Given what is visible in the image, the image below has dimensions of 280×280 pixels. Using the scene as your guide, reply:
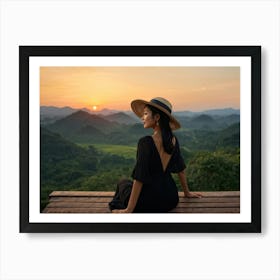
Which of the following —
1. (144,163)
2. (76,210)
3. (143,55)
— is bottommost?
(76,210)

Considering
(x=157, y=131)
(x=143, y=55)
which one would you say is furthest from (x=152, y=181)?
(x=143, y=55)

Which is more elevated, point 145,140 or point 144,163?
point 145,140

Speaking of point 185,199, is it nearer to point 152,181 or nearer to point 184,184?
point 184,184

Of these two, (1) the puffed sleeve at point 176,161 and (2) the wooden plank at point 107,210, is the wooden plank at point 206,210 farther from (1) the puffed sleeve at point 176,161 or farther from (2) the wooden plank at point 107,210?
(1) the puffed sleeve at point 176,161

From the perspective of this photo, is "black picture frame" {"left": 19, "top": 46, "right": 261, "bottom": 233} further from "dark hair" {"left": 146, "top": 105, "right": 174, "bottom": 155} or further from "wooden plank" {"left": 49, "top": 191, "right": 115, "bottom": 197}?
"dark hair" {"left": 146, "top": 105, "right": 174, "bottom": 155}

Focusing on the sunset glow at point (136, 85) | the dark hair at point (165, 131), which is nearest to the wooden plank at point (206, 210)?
the dark hair at point (165, 131)
